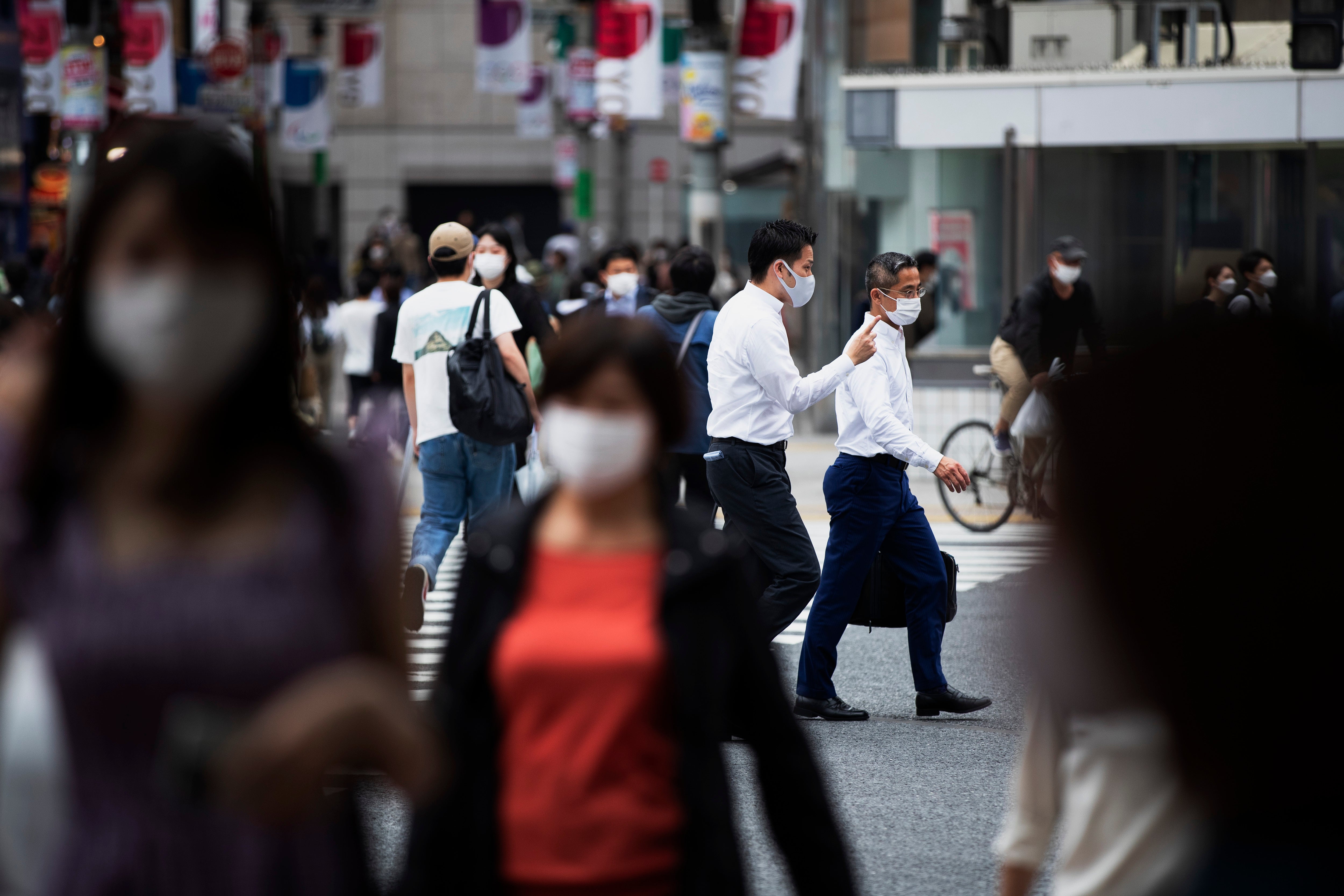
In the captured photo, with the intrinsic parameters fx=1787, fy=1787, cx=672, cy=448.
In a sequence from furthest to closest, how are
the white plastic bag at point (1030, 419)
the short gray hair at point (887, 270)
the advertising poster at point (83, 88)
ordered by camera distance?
the advertising poster at point (83, 88) < the white plastic bag at point (1030, 419) < the short gray hair at point (887, 270)

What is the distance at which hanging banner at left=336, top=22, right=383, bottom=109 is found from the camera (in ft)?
113

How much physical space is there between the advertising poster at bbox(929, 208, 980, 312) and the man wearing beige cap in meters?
10.9

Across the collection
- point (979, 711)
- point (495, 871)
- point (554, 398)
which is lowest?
point (979, 711)

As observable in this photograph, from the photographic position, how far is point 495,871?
2.75 meters

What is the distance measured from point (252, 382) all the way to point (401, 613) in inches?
14.7

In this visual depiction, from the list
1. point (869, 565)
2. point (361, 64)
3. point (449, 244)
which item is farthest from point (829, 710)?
point (361, 64)

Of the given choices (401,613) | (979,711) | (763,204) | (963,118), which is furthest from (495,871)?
(763,204)

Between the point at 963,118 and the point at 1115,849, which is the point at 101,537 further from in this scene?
the point at 963,118

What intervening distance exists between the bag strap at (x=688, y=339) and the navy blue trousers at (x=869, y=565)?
131 centimetres

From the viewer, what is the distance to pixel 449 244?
29.5 feet

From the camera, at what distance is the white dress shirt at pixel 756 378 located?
7172mm

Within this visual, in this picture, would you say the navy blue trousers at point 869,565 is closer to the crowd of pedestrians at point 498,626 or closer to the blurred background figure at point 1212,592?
the crowd of pedestrians at point 498,626

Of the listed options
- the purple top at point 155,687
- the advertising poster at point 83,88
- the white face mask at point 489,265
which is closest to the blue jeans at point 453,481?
the white face mask at point 489,265

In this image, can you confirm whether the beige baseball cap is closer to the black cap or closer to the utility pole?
the black cap
